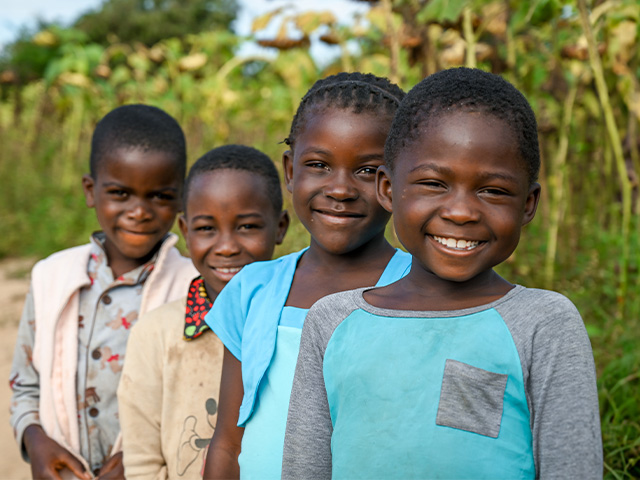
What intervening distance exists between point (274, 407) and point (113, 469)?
790mm

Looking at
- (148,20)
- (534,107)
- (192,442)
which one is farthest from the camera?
(148,20)

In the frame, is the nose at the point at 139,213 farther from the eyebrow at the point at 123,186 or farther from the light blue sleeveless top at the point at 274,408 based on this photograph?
the light blue sleeveless top at the point at 274,408

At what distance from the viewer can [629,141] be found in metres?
3.47

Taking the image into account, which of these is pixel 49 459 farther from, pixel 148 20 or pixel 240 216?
pixel 148 20

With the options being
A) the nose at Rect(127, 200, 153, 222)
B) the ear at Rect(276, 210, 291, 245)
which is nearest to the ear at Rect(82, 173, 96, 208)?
the nose at Rect(127, 200, 153, 222)

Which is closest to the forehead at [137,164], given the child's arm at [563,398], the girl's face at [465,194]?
the girl's face at [465,194]

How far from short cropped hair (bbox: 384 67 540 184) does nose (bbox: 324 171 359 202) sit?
0.71ft

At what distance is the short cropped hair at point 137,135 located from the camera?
219cm

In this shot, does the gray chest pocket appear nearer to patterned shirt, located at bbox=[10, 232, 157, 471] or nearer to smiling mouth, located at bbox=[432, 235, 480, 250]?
smiling mouth, located at bbox=[432, 235, 480, 250]

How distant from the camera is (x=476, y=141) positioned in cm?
109

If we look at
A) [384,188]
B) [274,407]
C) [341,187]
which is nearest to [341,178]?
[341,187]

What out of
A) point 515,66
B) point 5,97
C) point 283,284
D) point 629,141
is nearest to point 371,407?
point 283,284

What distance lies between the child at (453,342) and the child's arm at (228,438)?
12.5 inches

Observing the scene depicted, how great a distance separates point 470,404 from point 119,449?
130 cm
